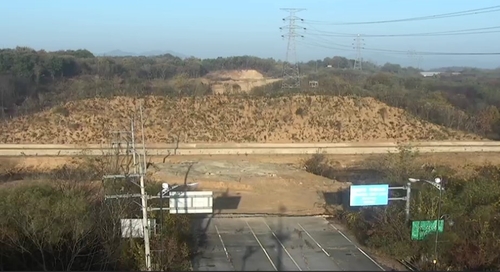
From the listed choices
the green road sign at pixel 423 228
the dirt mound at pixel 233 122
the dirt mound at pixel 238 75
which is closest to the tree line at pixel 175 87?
the dirt mound at pixel 238 75

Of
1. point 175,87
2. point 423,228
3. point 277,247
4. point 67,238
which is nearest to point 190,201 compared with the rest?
point 277,247

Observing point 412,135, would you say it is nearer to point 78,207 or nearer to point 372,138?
point 372,138

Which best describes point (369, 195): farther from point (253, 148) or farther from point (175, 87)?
point (175, 87)

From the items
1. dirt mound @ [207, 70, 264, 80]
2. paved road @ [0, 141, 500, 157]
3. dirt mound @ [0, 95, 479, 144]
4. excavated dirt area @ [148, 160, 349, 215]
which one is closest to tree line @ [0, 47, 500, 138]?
dirt mound @ [207, 70, 264, 80]

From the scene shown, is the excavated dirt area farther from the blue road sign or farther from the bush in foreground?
the bush in foreground

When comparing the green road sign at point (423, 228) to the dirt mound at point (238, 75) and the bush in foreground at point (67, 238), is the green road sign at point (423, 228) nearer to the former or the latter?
the bush in foreground at point (67, 238)

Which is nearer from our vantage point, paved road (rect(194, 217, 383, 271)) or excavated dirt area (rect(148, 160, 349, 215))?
paved road (rect(194, 217, 383, 271))
